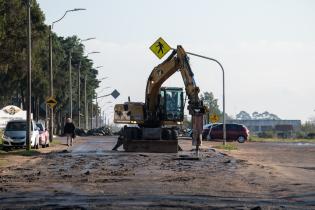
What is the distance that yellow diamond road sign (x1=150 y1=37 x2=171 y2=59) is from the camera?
4347 cm

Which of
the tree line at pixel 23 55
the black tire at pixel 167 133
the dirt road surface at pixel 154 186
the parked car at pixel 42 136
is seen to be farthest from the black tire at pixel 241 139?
the dirt road surface at pixel 154 186

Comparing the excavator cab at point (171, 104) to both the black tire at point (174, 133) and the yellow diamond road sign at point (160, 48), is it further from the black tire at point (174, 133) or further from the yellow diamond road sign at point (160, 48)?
the yellow diamond road sign at point (160, 48)

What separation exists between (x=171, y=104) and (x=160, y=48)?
3.32 metres

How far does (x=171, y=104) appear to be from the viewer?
4212cm

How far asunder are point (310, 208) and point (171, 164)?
15.4 m

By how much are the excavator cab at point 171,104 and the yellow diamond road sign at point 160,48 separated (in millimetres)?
2334

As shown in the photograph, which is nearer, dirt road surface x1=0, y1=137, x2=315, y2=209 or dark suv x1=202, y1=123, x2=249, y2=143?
dirt road surface x1=0, y1=137, x2=315, y2=209

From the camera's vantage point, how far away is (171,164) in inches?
1195

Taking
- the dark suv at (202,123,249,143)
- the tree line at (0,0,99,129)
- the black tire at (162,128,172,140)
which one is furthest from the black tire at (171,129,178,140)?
the dark suv at (202,123,249,143)

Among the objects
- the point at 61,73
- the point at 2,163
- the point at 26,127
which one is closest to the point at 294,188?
the point at 2,163

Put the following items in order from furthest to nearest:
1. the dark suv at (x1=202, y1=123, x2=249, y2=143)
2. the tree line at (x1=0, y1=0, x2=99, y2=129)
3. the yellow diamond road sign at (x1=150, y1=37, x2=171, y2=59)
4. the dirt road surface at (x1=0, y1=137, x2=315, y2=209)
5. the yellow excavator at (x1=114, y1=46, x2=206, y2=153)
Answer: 1. the dark suv at (x1=202, y1=123, x2=249, y2=143)
2. the tree line at (x1=0, y1=0, x2=99, y2=129)
3. the yellow diamond road sign at (x1=150, y1=37, x2=171, y2=59)
4. the yellow excavator at (x1=114, y1=46, x2=206, y2=153)
5. the dirt road surface at (x1=0, y1=137, x2=315, y2=209)

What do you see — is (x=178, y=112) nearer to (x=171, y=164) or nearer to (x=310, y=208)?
(x=171, y=164)

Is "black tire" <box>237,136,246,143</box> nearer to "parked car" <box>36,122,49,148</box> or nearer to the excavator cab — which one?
"parked car" <box>36,122,49,148</box>

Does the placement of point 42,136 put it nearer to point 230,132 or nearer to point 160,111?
point 160,111
